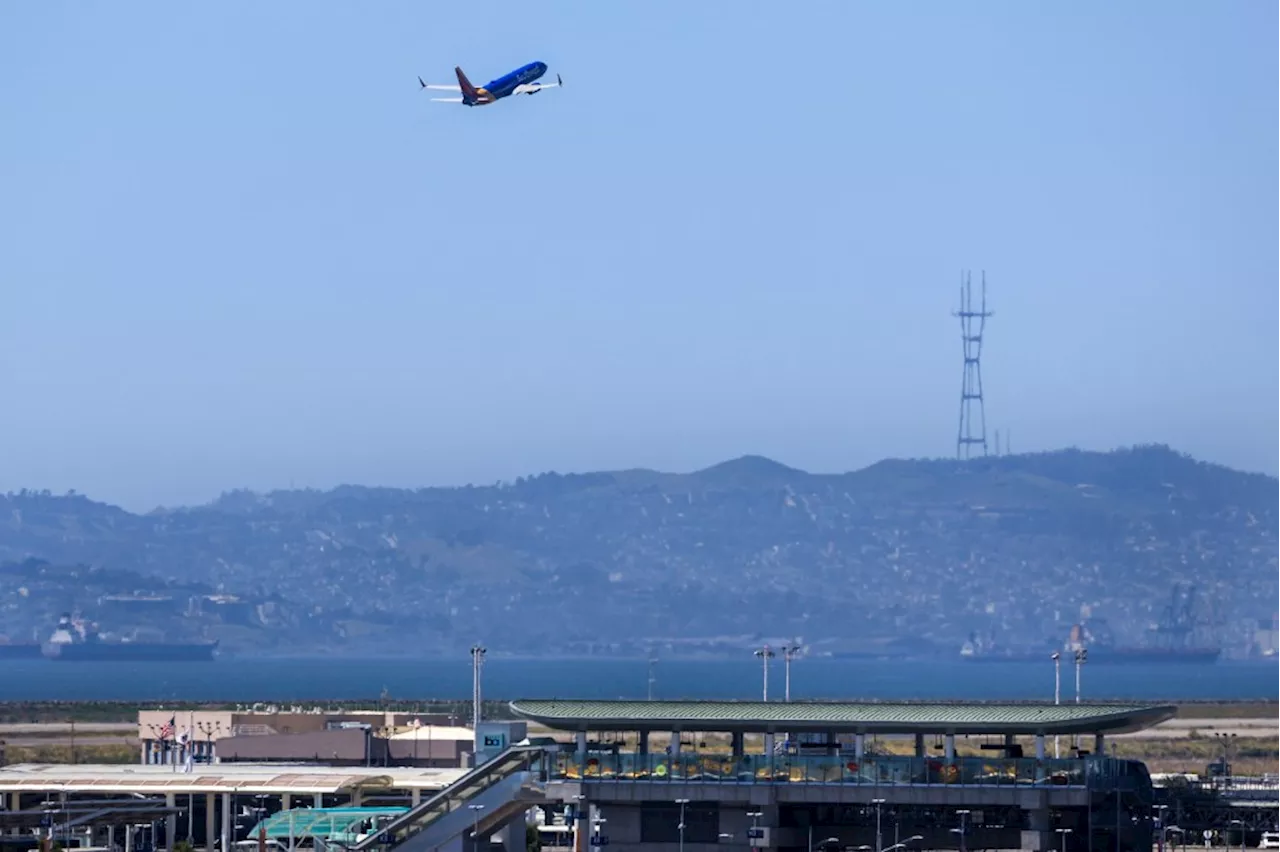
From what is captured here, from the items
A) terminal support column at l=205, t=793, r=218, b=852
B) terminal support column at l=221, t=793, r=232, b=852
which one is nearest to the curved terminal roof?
terminal support column at l=221, t=793, r=232, b=852

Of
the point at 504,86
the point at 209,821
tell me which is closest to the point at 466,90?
the point at 504,86

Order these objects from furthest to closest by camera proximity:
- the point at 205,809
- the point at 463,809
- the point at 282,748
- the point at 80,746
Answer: the point at 80,746
the point at 282,748
the point at 205,809
the point at 463,809

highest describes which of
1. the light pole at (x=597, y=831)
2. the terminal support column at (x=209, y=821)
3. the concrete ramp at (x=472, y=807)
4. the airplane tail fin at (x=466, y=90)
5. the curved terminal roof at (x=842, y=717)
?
the airplane tail fin at (x=466, y=90)

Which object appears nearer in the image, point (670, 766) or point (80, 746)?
point (670, 766)

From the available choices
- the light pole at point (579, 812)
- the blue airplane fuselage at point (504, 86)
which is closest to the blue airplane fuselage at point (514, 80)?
the blue airplane fuselage at point (504, 86)

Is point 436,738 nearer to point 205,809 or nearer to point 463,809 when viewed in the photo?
point 205,809

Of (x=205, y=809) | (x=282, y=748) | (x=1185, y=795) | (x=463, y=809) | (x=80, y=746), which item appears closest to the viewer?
(x=463, y=809)

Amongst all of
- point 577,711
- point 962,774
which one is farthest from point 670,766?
point 962,774

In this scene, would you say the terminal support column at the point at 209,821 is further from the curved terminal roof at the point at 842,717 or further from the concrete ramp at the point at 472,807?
the concrete ramp at the point at 472,807
